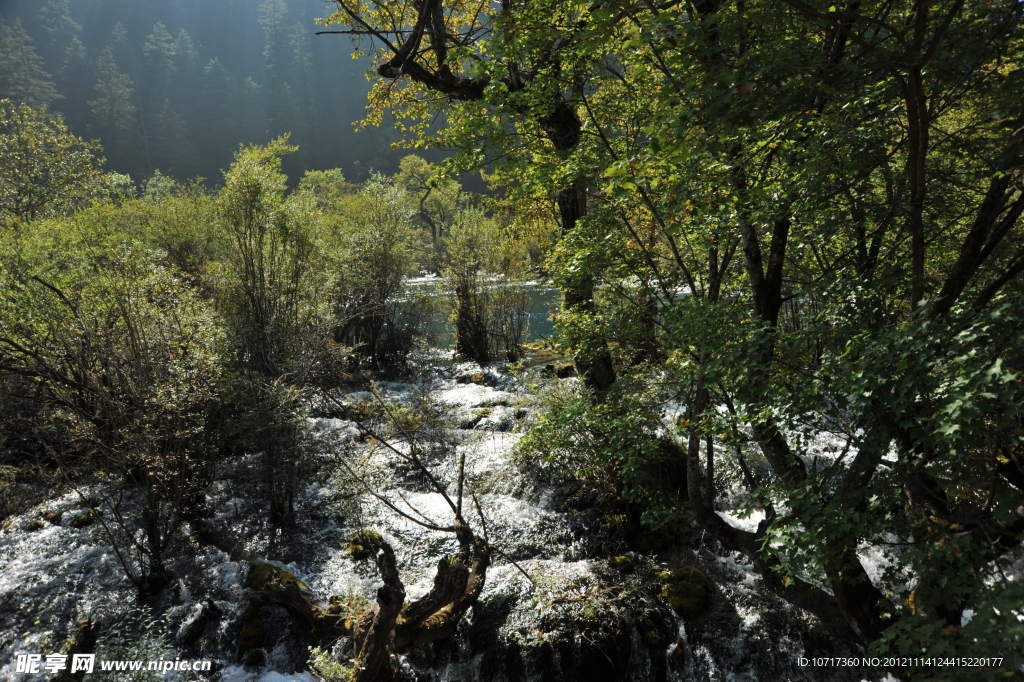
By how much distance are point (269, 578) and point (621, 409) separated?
4.46 metres

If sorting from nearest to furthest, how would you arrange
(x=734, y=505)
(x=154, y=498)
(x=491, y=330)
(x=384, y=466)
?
(x=154, y=498), (x=734, y=505), (x=384, y=466), (x=491, y=330)

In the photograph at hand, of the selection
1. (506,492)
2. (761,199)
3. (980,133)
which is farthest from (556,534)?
(980,133)

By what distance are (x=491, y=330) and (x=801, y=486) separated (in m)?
13.9

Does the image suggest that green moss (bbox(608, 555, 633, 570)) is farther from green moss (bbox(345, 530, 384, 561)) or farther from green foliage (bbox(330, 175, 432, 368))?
green foliage (bbox(330, 175, 432, 368))

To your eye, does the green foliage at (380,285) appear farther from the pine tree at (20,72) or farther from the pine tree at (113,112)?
the pine tree at (113,112)

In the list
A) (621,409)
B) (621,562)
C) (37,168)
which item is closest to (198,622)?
(621,562)

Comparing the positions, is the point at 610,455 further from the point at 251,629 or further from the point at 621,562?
the point at 251,629

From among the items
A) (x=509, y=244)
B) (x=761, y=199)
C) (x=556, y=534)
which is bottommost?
(x=556, y=534)

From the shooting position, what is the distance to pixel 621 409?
5746mm

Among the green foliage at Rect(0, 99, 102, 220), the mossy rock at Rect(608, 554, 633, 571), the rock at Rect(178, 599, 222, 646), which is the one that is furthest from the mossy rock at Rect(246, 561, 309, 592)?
the green foliage at Rect(0, 99, 102, 220)

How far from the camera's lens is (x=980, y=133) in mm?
3693

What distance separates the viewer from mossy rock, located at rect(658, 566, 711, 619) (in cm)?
538

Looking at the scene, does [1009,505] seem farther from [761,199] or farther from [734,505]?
[734,505]

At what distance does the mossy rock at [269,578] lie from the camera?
574cm
